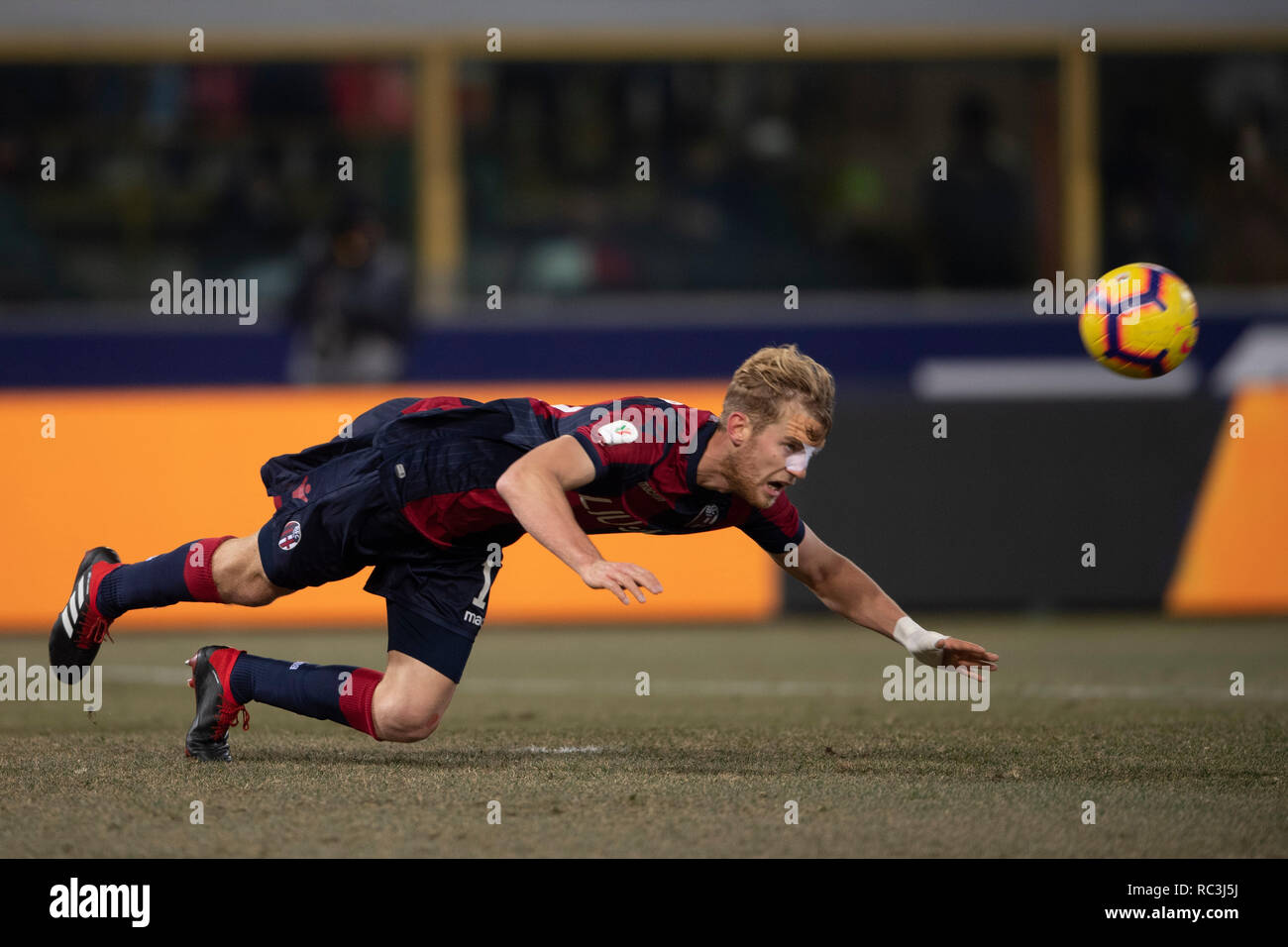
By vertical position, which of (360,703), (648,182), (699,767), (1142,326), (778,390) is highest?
(648,182)

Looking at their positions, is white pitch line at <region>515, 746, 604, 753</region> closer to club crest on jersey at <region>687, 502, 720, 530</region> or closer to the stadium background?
club crest on jersey at <region>687, 502, 720, 530</region>

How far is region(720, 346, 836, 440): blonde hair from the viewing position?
5547 mm

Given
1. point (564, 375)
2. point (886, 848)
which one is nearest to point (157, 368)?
point (564, 375)

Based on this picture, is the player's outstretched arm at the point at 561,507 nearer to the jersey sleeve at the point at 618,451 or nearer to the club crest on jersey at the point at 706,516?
the jersey sleeve at the point at 618,451

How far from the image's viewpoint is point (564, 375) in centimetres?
1588

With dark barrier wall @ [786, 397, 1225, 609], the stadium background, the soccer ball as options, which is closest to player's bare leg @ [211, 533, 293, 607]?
the soccer ball

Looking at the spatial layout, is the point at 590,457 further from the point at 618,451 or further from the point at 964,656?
the point at 964,656

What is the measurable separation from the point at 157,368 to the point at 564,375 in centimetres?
364

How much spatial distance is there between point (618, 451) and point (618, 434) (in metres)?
0.05

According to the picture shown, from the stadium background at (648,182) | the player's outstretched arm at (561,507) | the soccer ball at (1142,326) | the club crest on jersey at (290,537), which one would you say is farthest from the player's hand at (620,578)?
the stadium background at (648,182)

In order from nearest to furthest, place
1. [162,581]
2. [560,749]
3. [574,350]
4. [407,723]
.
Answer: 1. [407,723]
2. [162,581]
3. [560,749]
4. [574,350]

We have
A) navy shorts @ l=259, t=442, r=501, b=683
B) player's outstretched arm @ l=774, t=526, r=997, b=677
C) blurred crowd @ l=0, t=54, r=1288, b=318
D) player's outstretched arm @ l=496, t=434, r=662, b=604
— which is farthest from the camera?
blurred crowd @ l=0, t=54, r=1288, b=318

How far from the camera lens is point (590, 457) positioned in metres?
5.53

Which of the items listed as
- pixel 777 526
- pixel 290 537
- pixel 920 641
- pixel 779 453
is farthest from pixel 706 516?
pixel 290 537
